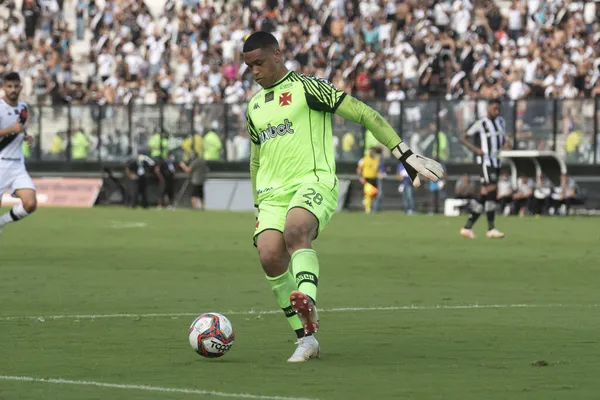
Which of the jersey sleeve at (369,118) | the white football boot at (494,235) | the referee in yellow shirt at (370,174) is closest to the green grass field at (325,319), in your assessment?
the white football boot at (494,235)

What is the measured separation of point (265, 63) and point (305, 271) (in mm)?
1478

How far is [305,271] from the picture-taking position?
933cm

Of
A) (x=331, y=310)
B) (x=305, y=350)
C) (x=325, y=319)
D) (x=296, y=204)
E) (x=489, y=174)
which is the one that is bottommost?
(x=489, y=174)

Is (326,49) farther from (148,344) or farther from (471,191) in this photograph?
(148,344)

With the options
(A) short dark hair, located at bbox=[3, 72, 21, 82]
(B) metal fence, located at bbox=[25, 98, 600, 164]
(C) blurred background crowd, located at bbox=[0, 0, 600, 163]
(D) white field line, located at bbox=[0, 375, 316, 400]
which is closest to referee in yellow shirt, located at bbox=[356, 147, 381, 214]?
(B) metal fence, located at bbox=[25, 98, 600, 164]

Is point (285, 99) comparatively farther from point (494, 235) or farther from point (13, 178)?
point (494, 235)

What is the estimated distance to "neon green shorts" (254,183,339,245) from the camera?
958 centimetres

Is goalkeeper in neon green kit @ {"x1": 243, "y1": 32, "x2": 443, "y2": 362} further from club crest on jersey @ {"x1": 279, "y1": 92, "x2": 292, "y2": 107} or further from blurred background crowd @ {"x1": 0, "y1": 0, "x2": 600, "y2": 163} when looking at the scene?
blurred background crowd @ {"x1": 0, "y1": 0, "x2": 600, "y2": 163}

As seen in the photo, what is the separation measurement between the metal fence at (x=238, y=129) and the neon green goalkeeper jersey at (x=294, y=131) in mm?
25551

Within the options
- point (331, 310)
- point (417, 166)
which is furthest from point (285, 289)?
point (331, 310)

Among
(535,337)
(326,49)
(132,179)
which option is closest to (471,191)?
(326,49)

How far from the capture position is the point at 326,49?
4125 centimetres

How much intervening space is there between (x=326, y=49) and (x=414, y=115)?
15.6 feet

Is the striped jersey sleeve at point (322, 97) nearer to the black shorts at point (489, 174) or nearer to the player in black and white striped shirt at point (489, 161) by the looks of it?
the player in black and white striped shirt at point (489, 161)
